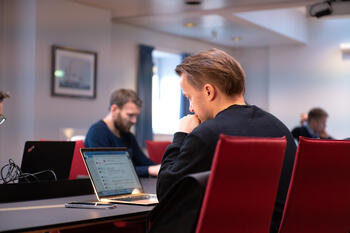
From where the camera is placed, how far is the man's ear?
86.4 inches

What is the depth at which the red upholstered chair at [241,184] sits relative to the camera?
62.3 inches

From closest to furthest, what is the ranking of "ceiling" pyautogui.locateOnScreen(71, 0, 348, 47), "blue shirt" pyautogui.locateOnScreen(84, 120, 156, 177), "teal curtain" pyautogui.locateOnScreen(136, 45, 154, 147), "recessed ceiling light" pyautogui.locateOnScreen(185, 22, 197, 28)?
"blue shirt" pyautogui.locateOnScreen(84, 120, 156, 177), "ceiling" pyautogui.locateOnScreen(71, 0, 348, 47), "recessed ceiling light" pyautogui.locateOnScreen(185, 22, 197, 28), "teal curtain" pyautogui.locateOnScreen(136, 45, 154, 147)

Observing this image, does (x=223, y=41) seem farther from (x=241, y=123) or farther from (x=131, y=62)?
(x=241, y=123)

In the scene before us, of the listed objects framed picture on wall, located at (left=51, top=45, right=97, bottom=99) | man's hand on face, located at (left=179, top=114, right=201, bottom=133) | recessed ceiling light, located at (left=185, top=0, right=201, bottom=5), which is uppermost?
recessed ceiling light, located at (left=185, top=0, right=201, bottom=5)

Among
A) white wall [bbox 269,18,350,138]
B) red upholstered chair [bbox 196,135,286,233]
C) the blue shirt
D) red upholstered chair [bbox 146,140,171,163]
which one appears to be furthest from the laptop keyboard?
white wall [bbox 269,18,350,138]

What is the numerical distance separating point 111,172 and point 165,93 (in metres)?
8.11

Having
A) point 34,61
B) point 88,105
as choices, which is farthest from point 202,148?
point 88,105

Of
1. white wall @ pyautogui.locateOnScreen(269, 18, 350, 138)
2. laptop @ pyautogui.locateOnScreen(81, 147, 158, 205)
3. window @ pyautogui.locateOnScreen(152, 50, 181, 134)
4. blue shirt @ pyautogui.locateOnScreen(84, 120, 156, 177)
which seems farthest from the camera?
white wall @ pyautogui.locateOnScreen(269, 18, 350, 138)

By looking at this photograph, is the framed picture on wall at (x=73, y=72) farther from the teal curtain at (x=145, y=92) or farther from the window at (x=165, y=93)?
the window at (x=165, y=93)

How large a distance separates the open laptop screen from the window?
7187 mm

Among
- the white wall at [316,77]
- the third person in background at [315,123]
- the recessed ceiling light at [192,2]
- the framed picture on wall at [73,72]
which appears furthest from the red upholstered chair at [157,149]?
the white wall at [316,77]

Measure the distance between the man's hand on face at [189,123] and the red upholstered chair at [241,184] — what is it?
571mm

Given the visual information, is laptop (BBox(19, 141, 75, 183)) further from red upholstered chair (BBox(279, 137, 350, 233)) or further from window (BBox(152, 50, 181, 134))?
window (BBox(152, 50, 181, 134))

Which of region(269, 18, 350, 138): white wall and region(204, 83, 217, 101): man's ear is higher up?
region(269, 18, 350, 138): white wall
